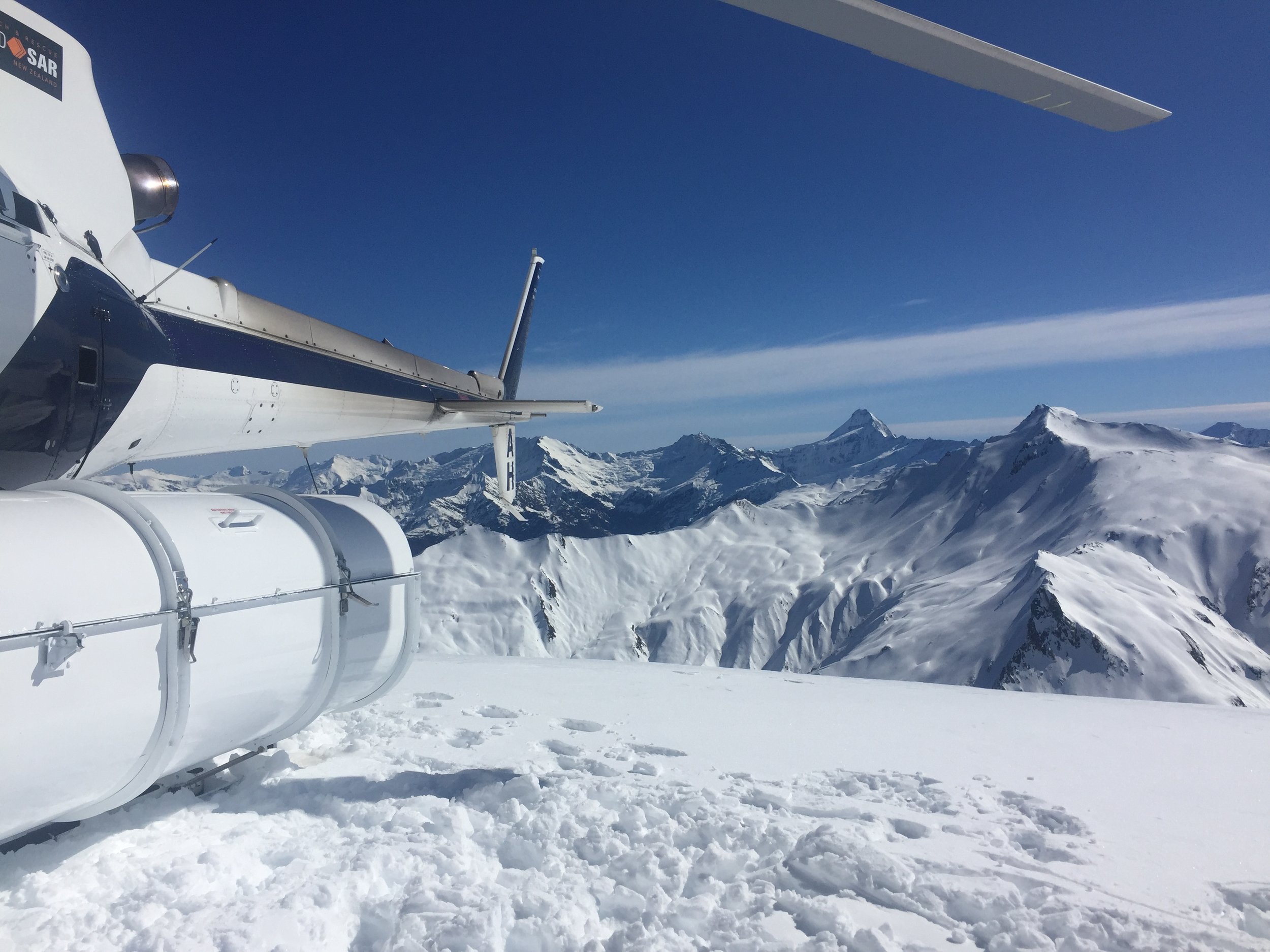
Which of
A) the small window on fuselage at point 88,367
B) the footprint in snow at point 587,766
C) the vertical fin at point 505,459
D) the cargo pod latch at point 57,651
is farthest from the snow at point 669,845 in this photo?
the vertical fin at point 505,459

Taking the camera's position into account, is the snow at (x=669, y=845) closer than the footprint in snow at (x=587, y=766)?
Yes

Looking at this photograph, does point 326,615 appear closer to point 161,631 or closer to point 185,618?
point 185,618

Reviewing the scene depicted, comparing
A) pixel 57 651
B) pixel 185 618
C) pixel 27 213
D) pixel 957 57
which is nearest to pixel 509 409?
pixel 27 213

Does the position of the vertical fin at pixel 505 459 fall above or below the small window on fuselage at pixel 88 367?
below

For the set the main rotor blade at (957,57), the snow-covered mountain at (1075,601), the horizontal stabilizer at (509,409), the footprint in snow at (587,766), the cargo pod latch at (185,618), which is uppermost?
the main rotor blade at (957,57)

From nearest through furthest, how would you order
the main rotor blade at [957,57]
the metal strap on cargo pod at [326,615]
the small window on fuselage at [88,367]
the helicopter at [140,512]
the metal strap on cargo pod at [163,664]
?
the main rotor blade at [957,57], the helicopter at [140,512], the metal strap on cargo pod at [163,664], the small window on fuselage at [88,367], the metal strap on cargo pod at [326,615]

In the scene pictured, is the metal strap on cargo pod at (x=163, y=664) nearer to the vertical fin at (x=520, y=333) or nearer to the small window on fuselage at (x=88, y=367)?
the small window on fuselage at (x=88, y=367)

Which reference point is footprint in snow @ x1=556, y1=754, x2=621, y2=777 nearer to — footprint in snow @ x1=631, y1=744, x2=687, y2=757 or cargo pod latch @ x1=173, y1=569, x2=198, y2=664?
footprint in snow @ x1=631, y1=744, x2=687, y2=757
